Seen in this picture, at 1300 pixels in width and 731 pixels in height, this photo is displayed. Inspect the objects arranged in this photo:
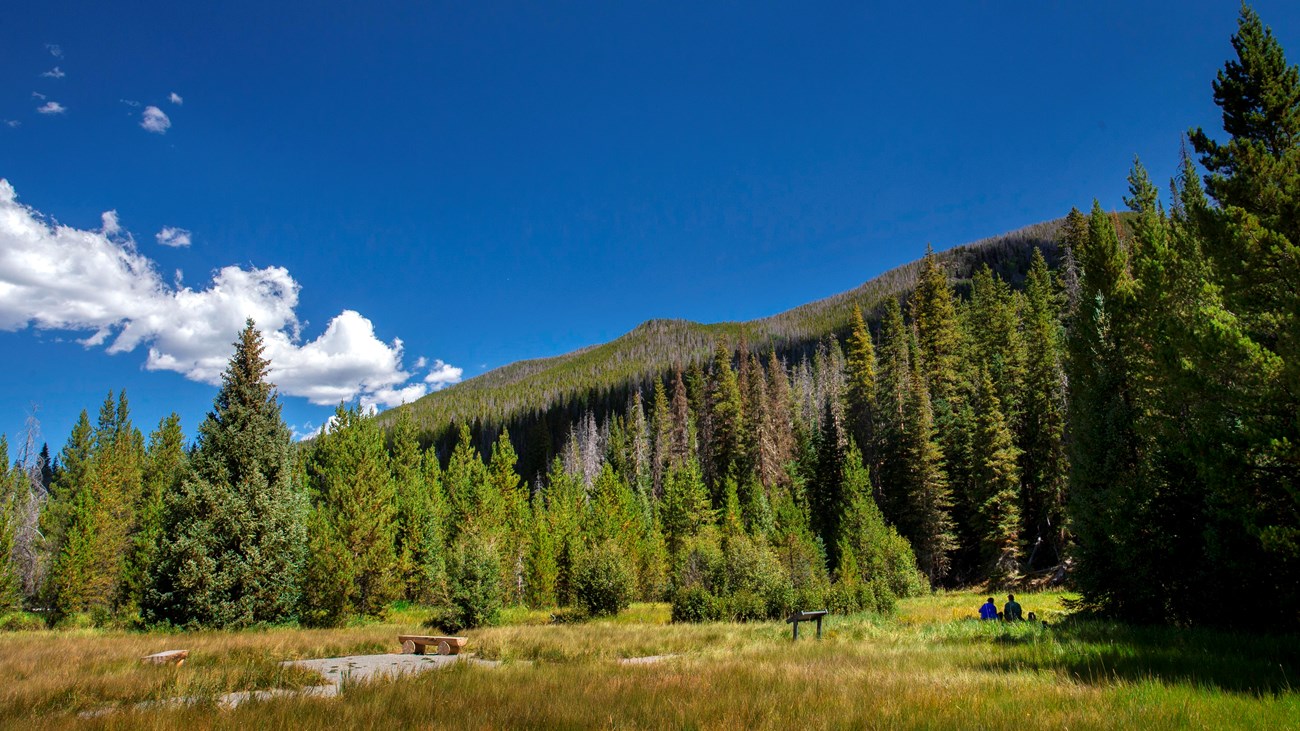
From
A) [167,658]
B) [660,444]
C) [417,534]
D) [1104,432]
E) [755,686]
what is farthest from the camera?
[660,444]

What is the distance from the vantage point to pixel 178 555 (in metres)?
17.6

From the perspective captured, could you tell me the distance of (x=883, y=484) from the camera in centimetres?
4906

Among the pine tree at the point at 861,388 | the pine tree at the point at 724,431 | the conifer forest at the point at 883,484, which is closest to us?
the conifer forest at the point at 883,484

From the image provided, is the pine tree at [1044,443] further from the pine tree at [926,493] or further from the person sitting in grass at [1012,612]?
the person sitting in grass at [1012,612]

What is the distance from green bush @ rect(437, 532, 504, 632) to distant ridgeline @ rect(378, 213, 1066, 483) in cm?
7186

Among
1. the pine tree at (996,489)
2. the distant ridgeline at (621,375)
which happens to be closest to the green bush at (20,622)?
the pine tree at (996,489)

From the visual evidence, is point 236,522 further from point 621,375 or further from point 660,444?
point 621,375

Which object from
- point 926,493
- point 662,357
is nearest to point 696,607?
point 926,493

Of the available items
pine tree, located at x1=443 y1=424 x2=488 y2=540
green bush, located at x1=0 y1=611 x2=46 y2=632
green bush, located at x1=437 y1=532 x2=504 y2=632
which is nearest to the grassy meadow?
green bush, located at x1=437 y1=532 x2=504 y2=632

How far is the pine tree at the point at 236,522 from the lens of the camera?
701 inches

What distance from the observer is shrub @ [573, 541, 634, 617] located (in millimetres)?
28797

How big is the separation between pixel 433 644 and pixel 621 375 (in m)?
145

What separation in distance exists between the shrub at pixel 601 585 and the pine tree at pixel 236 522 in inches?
510

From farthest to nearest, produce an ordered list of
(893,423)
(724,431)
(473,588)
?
(724,431), (893,423), (473,588)
